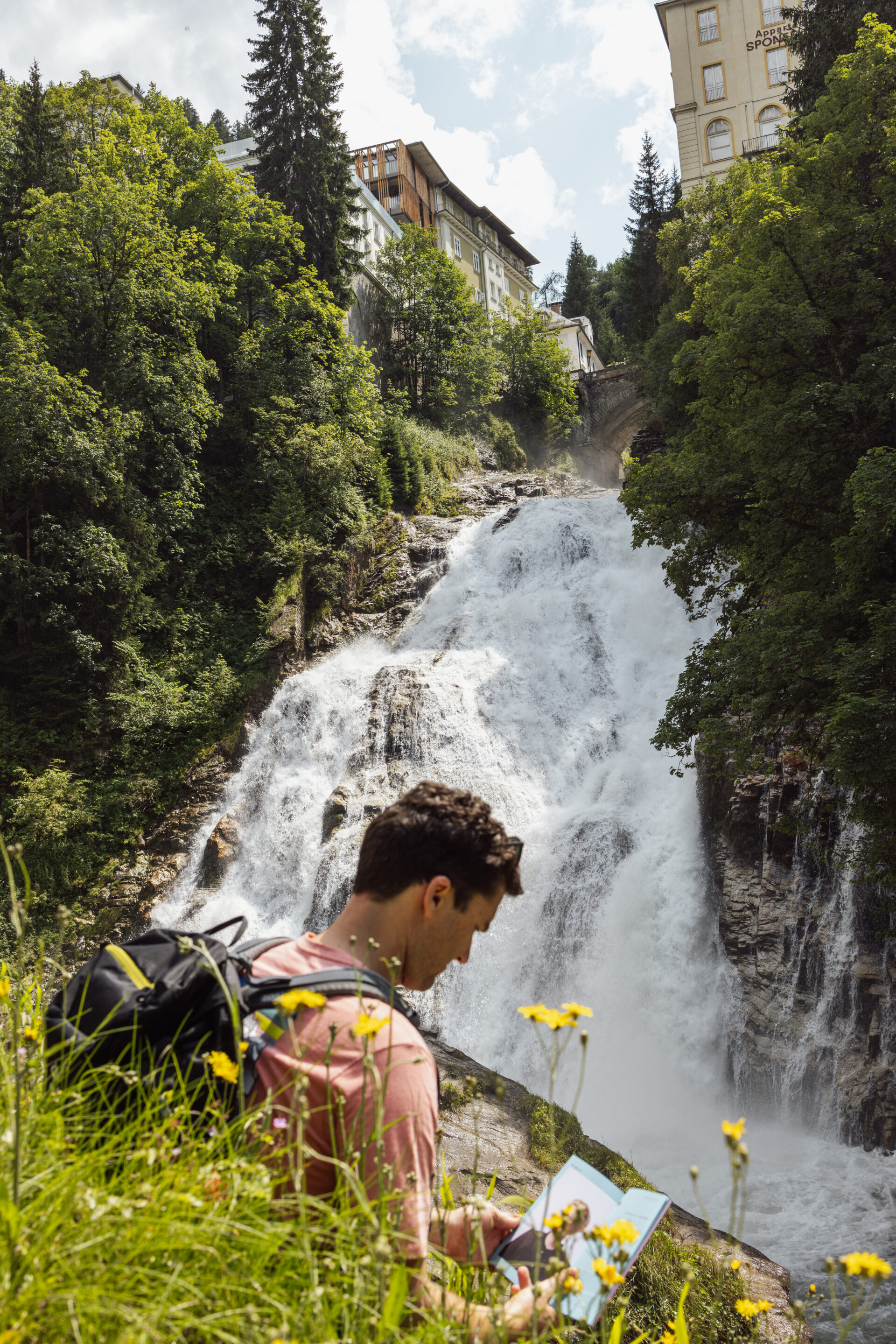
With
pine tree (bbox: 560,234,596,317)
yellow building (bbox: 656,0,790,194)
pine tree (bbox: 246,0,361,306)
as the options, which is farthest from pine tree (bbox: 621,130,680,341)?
pine tree (bbox: 560,234,596,317)

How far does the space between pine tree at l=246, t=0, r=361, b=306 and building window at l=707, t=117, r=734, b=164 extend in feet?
56.1

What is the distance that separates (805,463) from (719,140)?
3462 cm

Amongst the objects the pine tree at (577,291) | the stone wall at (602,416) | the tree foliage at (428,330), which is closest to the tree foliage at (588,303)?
the pine tree at (577,291)

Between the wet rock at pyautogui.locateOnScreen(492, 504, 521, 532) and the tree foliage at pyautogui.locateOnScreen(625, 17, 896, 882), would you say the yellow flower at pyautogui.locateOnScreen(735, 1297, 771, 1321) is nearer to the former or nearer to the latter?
the tree foliage at pyautogui.locateOnScreen(625, 17, 896, 882)

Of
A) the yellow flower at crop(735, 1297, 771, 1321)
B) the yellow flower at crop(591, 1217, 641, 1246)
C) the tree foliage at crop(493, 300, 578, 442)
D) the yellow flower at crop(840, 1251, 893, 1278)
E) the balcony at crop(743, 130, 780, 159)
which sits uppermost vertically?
the balcony at crop(743, 130, 780, 159)

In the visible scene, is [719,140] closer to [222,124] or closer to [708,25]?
[708,25]

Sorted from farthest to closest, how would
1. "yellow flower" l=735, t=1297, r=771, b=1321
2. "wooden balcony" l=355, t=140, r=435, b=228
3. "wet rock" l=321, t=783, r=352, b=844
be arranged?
"wooden balcony" l=355, t=140, r=435, b=228 → "wet rock" l=321, t=783, r=352, b=844 → "yellow flower" l=735, t=1297, r=771, b=1321

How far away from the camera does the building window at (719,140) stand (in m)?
35.4

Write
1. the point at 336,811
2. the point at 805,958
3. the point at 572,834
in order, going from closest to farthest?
1. the point at 805,958
2. the point at 572,834
3. the point at 336,811

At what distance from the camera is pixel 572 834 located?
11.6 metres

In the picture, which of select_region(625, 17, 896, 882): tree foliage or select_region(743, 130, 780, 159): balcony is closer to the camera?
select_region(625, 17, 896, 882): tree foliage

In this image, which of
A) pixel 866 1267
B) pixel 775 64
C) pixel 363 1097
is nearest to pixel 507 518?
pixel 363 1097

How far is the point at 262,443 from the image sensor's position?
891 inches

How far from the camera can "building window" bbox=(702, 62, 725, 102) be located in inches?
1400
